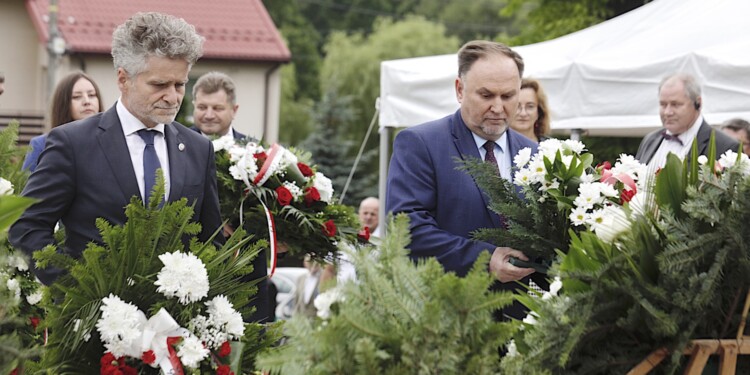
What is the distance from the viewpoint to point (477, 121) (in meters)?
4.43

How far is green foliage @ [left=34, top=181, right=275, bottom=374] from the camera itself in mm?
3578

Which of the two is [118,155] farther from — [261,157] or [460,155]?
[261,157]

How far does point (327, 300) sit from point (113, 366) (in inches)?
51.5

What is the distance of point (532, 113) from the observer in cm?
656

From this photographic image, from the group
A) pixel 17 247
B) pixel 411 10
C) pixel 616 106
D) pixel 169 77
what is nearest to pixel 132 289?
pixel 17 247

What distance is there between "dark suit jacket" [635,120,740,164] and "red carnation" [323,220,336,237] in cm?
245

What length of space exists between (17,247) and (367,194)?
2818 centimetres

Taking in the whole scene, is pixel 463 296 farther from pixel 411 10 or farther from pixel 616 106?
pixel 411 10

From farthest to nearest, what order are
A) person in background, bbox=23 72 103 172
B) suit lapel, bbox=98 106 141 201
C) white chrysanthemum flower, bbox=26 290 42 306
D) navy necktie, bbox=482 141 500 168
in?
person in background, bbox=23 72 103 172 < navy necktie, bbox=482 141 500 168 < white chrysanthemum flower, bbox=26 290 42 306 < suit lapel, bbox=98 106 141 201

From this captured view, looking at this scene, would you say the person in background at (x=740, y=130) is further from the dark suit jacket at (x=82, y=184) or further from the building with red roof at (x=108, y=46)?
the building with red roof at (x=108, y=46)

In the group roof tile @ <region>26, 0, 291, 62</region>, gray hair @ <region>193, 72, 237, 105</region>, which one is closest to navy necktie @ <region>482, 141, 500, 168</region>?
gray hair @ <region>193, 72, 237, 105</region>

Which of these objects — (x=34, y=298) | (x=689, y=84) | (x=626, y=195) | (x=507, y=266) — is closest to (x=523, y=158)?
(x=507, y=266)

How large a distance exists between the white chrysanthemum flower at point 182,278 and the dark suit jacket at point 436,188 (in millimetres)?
945

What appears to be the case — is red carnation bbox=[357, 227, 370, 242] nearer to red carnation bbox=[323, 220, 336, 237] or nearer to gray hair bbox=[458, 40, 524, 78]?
red carnation bbox=[323, 220, 336, 237]
